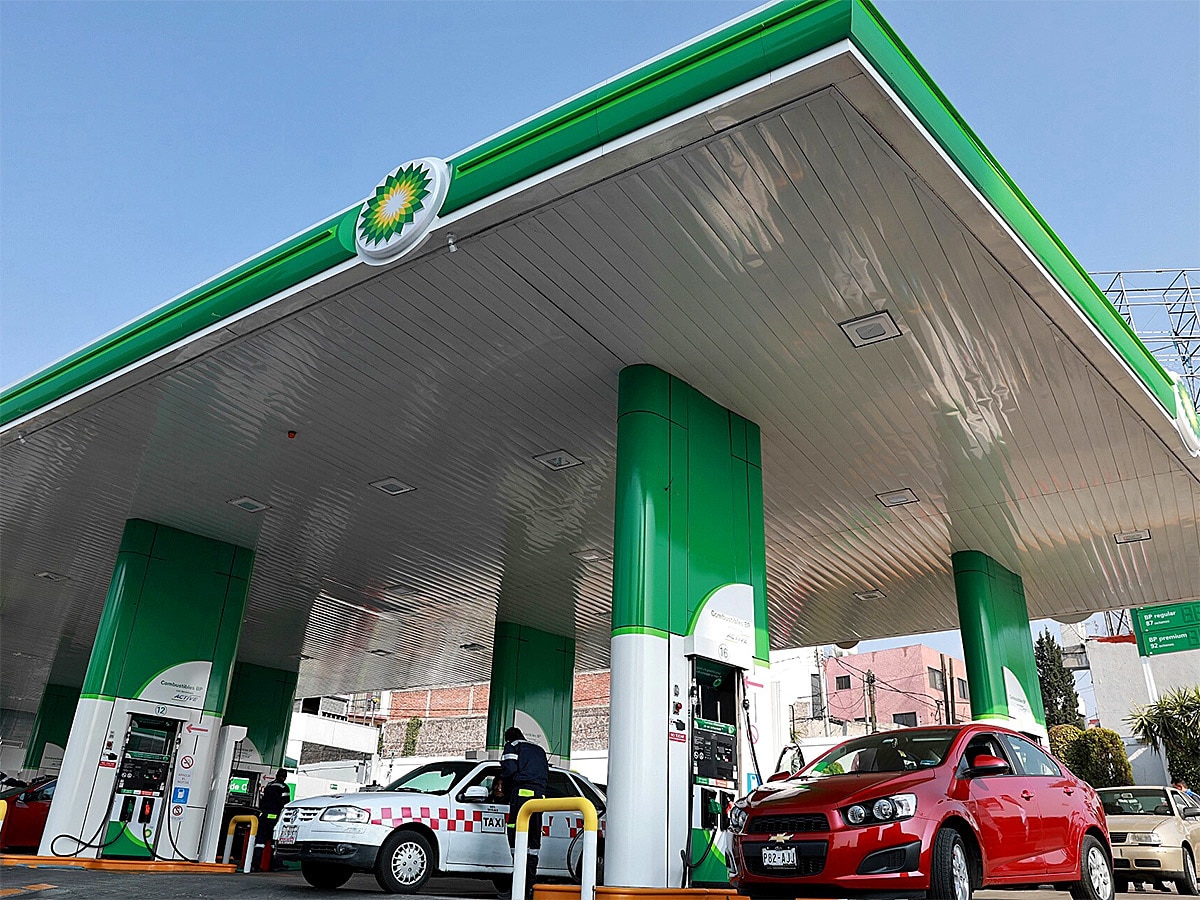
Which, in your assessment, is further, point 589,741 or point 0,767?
point 589,741

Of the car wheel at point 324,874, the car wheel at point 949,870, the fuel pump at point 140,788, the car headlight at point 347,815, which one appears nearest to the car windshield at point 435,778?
the car headlight at point 347,815

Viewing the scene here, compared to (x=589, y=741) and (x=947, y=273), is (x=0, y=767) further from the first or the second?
(x=947, y=273)

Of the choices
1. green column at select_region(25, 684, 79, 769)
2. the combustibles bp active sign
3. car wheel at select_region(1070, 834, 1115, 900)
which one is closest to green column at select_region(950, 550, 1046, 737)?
the combustibles bp active sign

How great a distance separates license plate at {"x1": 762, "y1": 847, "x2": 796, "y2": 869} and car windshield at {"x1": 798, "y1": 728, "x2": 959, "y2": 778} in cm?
109

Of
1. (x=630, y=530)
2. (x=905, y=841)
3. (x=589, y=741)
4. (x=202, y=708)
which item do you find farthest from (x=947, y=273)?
(x=589, y=741)

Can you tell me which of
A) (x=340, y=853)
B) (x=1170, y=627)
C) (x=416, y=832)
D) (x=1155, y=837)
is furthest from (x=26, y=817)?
(x=1170, y=627)

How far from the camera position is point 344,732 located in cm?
4309

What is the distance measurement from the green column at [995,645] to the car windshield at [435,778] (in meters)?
7.18

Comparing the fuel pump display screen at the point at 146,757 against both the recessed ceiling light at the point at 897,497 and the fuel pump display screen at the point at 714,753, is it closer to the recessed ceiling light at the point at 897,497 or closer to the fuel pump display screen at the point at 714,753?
the fuel pump display screen at the point at 714,753

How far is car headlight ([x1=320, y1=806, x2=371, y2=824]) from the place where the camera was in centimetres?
898

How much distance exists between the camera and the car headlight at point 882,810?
644 centimetres

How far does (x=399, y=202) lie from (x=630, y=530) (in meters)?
3.30

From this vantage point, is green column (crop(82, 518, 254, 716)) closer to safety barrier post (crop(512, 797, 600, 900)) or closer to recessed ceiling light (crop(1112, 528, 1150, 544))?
safety barrier post (crop(512, 797, 600, 900))

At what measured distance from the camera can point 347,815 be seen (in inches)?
354
